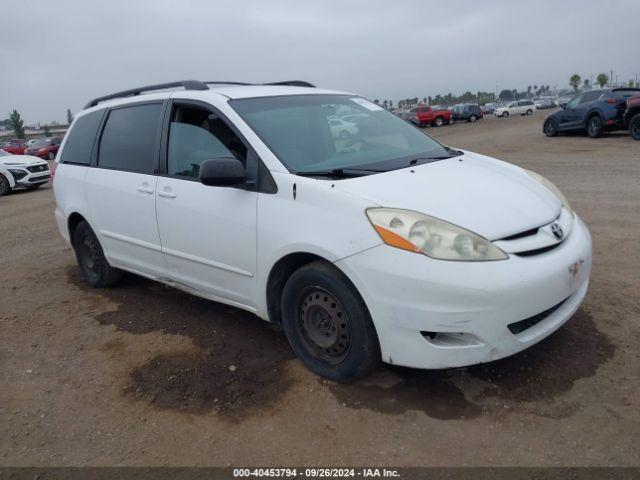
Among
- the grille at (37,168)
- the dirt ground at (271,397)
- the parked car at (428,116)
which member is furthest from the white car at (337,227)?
the parked car at (428,116)

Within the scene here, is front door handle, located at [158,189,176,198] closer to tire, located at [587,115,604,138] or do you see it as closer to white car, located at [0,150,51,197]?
white car, located at [0,150,51,197]

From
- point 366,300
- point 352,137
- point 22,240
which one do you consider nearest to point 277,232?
point 366,300

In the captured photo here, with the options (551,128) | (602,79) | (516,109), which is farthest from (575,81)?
(551,128)

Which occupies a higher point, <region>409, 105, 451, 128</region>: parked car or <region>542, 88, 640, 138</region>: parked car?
<region>542, 88, 640, 138</region>: parked car

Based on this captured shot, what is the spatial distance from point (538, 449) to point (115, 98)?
14.9ft

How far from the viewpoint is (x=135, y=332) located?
4305 millimetres

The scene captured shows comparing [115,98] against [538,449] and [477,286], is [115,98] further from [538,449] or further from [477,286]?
[538,449]

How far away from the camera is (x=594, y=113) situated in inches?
702

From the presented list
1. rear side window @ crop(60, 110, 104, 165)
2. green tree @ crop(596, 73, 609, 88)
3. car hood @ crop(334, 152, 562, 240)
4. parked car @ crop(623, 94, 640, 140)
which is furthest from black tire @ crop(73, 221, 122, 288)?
green tree @ crop(596, 73, 609, 88)

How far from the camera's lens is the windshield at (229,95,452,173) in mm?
3541

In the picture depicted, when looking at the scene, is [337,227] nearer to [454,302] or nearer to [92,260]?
[454,302]

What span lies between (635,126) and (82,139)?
15.7 meters

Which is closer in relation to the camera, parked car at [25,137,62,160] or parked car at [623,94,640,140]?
parked car at [623,94,640,140]

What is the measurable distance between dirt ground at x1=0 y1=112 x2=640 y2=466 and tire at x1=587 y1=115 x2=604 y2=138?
14.7 metres
